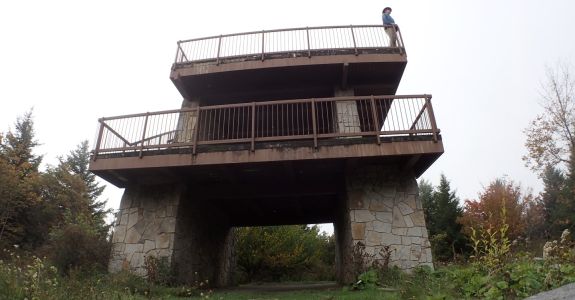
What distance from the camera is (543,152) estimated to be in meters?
24.2

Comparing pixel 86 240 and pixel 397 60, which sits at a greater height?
pixel 397 60

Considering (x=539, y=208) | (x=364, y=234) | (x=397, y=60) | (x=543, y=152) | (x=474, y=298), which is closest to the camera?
(x=474, y=298)

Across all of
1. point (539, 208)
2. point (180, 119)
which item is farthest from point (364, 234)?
point (539, 208)

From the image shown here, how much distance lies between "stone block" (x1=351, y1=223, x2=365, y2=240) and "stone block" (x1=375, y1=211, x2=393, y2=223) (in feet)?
1.37

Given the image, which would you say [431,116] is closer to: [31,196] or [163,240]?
[163,240]

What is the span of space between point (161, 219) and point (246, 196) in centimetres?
250

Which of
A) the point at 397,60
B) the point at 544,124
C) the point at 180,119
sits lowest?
the point at 180,119

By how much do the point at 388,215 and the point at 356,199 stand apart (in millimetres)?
814

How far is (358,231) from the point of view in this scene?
836 cm

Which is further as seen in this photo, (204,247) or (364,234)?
(204,247)

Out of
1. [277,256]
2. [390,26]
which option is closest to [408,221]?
[390,26]

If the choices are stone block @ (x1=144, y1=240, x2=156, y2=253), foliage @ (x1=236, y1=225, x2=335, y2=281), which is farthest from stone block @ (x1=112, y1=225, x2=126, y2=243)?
foliage @ (x1=236, y1=225, x2=335, y2=281)

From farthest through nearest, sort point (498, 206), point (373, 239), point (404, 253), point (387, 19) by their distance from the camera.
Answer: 1. point (498, 206)
2. point (387, 19)
3. point (373, 239)
4. point (404, 253)

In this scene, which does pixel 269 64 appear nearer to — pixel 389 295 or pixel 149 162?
pixel 149 162
